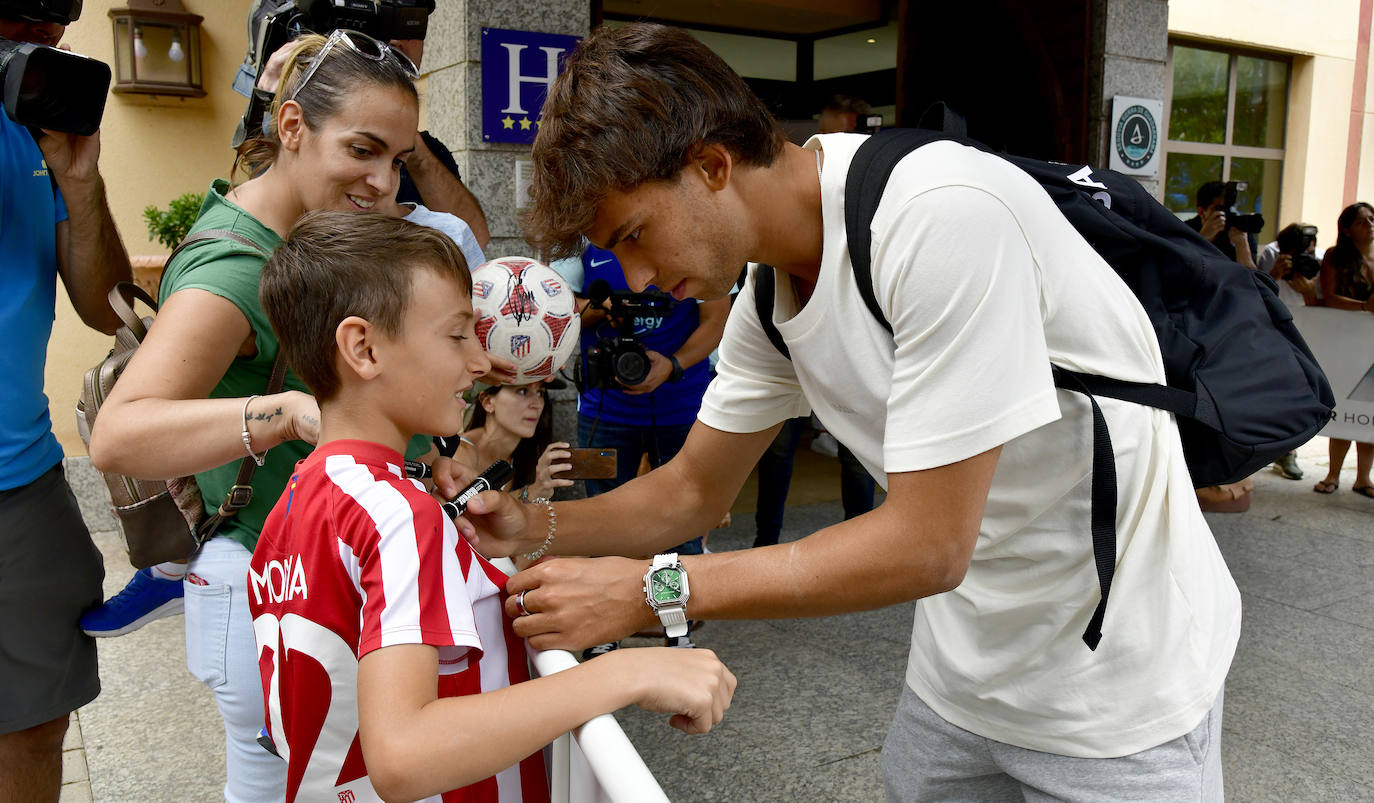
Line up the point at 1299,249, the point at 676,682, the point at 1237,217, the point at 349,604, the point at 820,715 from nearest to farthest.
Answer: the point at 676,682 → the point at 349,604 → the point at 820,715 → the point at 1237,217 → the point at 1299,249

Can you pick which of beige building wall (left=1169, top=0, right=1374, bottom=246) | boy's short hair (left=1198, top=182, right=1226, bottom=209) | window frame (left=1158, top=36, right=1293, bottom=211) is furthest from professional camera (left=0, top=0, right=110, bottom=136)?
beige building wall (left=1169, top=0, right=1374, bottom=246)

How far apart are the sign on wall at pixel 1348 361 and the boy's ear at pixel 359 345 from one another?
7021mm

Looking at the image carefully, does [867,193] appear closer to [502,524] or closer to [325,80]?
[502,524]

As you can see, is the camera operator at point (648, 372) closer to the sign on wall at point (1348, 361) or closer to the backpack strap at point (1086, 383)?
the backpack strap at point (1086, 383)

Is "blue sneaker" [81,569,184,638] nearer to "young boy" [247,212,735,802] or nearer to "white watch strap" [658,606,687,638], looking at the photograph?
"young boy" [247,212,735,802]

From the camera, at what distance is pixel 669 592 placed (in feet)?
4.52

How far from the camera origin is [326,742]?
1.28 metres

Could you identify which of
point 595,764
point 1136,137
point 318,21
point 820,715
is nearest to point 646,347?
point 820,715

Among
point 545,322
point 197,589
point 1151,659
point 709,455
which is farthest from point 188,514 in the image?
point 1151,659

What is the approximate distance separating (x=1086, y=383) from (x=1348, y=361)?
6776 mm

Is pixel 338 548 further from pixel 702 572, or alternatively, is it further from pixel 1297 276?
pixel 1297 276

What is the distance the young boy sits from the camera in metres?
1.10

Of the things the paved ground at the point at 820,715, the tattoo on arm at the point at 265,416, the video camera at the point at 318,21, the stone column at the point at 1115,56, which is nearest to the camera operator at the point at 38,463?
the video camera at the point at 318,21

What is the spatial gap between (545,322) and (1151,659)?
1202 millimetres
